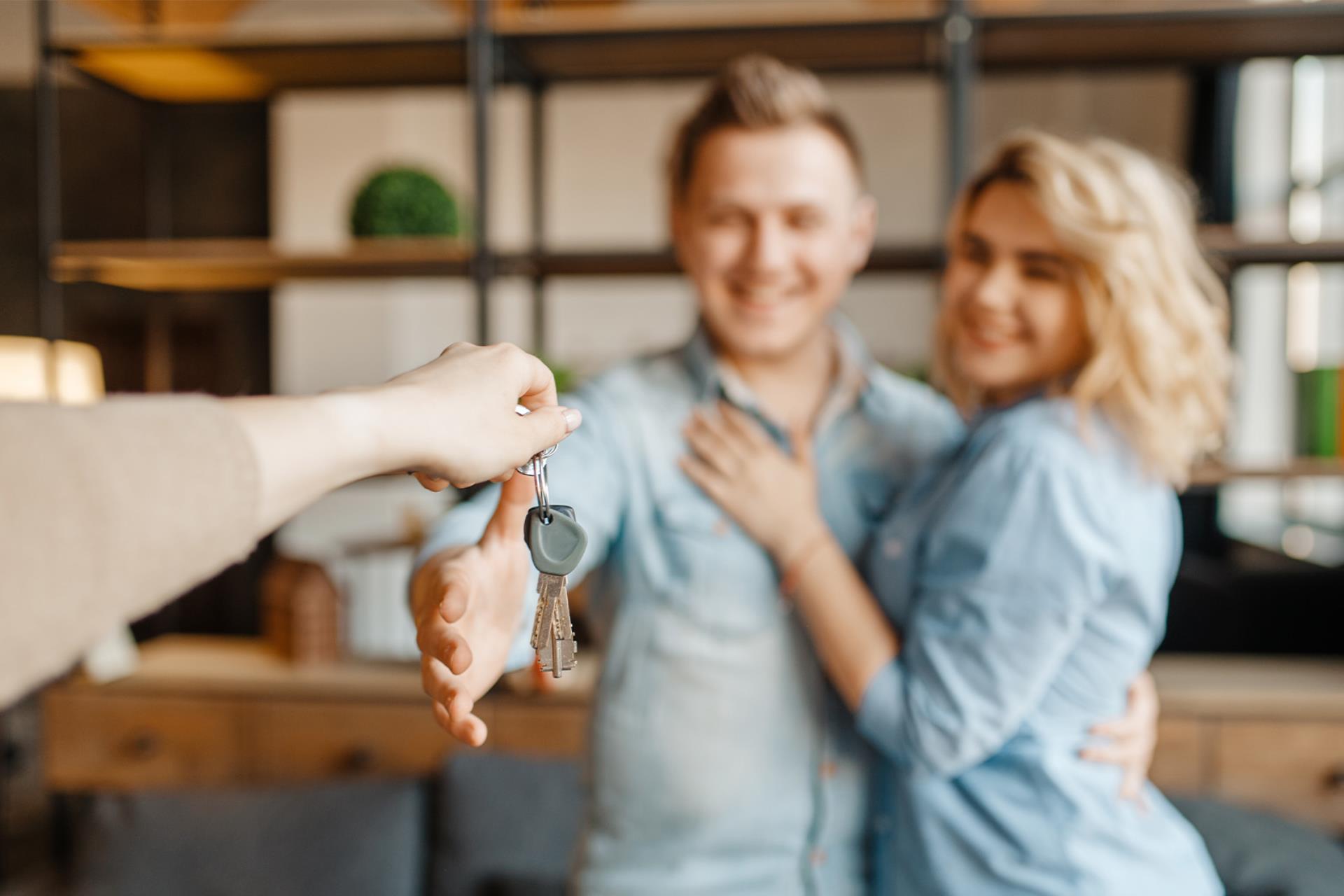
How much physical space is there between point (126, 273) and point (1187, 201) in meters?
2.09

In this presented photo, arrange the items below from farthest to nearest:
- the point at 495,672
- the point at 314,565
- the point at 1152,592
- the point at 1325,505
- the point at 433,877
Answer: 1. the point at 1325,505
2. the point at 314,565
3. the point at 433,877
4. the point at 1152,592
5. the point at 495,672

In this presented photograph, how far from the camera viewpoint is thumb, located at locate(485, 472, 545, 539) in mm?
516

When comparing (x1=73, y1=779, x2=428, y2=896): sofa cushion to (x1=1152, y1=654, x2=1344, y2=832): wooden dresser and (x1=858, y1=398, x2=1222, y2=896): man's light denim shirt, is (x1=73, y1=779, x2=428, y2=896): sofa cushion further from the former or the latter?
(x1=1152, y1=654, x2=1344, y2=832): wooden dresser

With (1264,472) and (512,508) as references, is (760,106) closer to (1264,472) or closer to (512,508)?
(512,508)

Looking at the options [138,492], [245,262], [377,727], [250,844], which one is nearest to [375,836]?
[250,844]

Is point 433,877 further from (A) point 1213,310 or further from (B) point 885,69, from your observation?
(B) point 885,69

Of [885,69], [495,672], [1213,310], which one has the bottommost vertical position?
[495,672]

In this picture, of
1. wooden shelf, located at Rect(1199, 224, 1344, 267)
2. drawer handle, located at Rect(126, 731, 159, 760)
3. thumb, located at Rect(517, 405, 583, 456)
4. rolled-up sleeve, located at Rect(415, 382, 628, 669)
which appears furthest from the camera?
drawer handle, located at Rect(126, 731, 159, 760)

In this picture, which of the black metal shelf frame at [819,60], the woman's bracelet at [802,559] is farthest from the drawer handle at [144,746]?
the woman's bracelet at [802,559]

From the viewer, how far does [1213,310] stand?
1.10 meters

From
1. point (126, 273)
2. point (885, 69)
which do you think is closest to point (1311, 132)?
point (885, 69)

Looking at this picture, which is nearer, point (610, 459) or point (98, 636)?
point (98, 636)

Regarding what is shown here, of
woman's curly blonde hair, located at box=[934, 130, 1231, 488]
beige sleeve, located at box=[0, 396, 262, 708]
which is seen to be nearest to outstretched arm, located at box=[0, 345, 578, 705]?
beige sleeve, located at box=[0, 396, 262, 708]

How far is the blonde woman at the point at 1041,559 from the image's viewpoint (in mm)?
911
